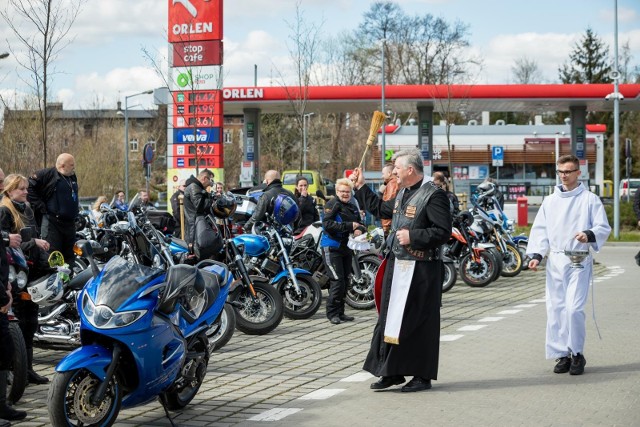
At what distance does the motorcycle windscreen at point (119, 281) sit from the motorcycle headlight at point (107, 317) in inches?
1.4

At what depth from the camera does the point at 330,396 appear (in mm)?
8250

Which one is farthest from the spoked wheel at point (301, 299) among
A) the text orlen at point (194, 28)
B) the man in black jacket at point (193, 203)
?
the text orlen at point (194, 28)

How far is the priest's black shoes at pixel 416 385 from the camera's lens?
27.3 ft

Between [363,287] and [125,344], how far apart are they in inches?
309

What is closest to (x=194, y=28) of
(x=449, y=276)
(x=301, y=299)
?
(x=449, y=276)

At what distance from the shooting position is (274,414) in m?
7.57

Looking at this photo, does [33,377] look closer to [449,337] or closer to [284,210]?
[449,337]

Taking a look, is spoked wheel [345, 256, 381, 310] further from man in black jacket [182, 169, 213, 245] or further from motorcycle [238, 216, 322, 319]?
man in black jacket [182, 169, 213, 245]

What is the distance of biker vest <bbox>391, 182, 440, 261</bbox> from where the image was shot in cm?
843

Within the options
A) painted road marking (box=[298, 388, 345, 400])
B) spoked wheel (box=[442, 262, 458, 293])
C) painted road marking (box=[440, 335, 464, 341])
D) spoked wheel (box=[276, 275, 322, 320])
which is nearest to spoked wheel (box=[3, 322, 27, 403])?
painted road marking (box=[298, 388, 345, 400])

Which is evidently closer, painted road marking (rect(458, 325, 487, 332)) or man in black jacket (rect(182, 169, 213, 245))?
painted road marking (rect(458, 325, 487, 332))

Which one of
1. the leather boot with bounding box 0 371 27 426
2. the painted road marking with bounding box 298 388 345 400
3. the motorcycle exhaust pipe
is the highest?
the motorcycle exhaust pipe

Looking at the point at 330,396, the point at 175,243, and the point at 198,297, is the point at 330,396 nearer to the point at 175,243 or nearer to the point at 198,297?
the point at 198,297

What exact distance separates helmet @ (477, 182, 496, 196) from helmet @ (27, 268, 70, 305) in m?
11.1
